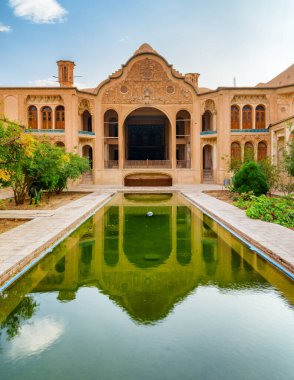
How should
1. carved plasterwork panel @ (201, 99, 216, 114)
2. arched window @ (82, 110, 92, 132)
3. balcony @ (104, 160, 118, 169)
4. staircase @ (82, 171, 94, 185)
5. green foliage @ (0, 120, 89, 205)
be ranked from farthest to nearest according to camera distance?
1. arched window @ (82, 110, 92, 132)
2. balcony @ (104, 160, 118, 169)
3. staircase @ (82, 171, 94, 185)
4. carved plasterwork panel @ (201, 99, 216, 114)
5. green foliage @ (0, 120, 89, 205)

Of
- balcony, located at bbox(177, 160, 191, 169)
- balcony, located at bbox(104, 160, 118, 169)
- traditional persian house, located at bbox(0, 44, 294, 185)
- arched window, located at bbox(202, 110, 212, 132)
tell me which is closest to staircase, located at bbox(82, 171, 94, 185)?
traditional persian house, located at bbox(0, 44, 294, 185)

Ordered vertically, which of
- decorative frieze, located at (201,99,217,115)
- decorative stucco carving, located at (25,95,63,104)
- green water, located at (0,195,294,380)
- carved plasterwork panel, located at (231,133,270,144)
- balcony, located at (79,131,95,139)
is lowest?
green water, located at (0,195,294,380)

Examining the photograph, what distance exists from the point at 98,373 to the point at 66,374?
0.27 m

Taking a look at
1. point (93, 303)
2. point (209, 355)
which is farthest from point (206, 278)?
point (209, 355)

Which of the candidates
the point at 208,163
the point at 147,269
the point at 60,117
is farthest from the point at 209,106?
the point at 147,269

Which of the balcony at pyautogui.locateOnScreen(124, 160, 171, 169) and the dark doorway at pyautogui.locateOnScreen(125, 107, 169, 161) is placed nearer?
the balcony at pyautogui.locateOnScreen(124, 160, 171, 169)

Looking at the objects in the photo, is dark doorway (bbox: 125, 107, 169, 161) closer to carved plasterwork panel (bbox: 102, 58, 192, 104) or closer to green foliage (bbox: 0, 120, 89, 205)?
carved plasterwork panel (bbox: 102, 58, 192, 104)

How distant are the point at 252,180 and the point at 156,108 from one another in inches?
567

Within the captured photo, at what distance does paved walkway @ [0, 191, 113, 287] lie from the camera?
5.55 meters

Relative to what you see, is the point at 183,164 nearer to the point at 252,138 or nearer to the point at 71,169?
the point at 252,138

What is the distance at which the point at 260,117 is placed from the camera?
26828 millimetres

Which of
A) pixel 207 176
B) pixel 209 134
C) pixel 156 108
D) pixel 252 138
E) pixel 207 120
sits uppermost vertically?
pixel 156 108

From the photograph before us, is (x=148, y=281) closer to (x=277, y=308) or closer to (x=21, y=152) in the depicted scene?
(x=277, y=308)

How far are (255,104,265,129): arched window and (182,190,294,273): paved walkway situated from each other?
17.0m
